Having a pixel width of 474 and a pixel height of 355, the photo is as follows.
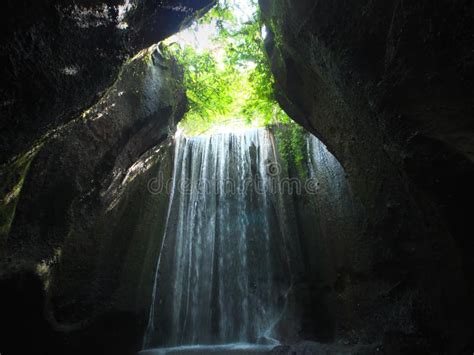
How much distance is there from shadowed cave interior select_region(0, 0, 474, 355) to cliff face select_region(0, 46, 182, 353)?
0.03 meters

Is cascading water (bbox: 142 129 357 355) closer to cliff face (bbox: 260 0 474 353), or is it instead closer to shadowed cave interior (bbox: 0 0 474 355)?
shadowed cave interior (bbox: 0 0 474 355)

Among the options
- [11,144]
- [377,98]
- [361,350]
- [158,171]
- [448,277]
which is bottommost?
[361,350]

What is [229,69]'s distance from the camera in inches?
349

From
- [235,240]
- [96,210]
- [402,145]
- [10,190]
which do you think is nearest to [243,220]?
[235,240]

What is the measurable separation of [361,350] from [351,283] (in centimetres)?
144

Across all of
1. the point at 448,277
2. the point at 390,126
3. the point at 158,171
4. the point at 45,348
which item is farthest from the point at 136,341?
the point at 390,126

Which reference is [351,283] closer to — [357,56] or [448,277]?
[448,277]

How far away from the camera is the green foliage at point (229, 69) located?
25.1 ft

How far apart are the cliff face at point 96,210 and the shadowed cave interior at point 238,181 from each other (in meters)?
0.03

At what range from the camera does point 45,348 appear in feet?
15.5

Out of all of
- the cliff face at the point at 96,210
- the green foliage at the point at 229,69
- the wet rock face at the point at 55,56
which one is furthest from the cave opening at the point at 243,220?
the wet rock face at the point at 55,56

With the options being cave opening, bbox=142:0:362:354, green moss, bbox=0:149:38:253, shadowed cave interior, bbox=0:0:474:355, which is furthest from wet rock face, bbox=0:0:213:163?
cave opening, bbox=142:0:362:354
